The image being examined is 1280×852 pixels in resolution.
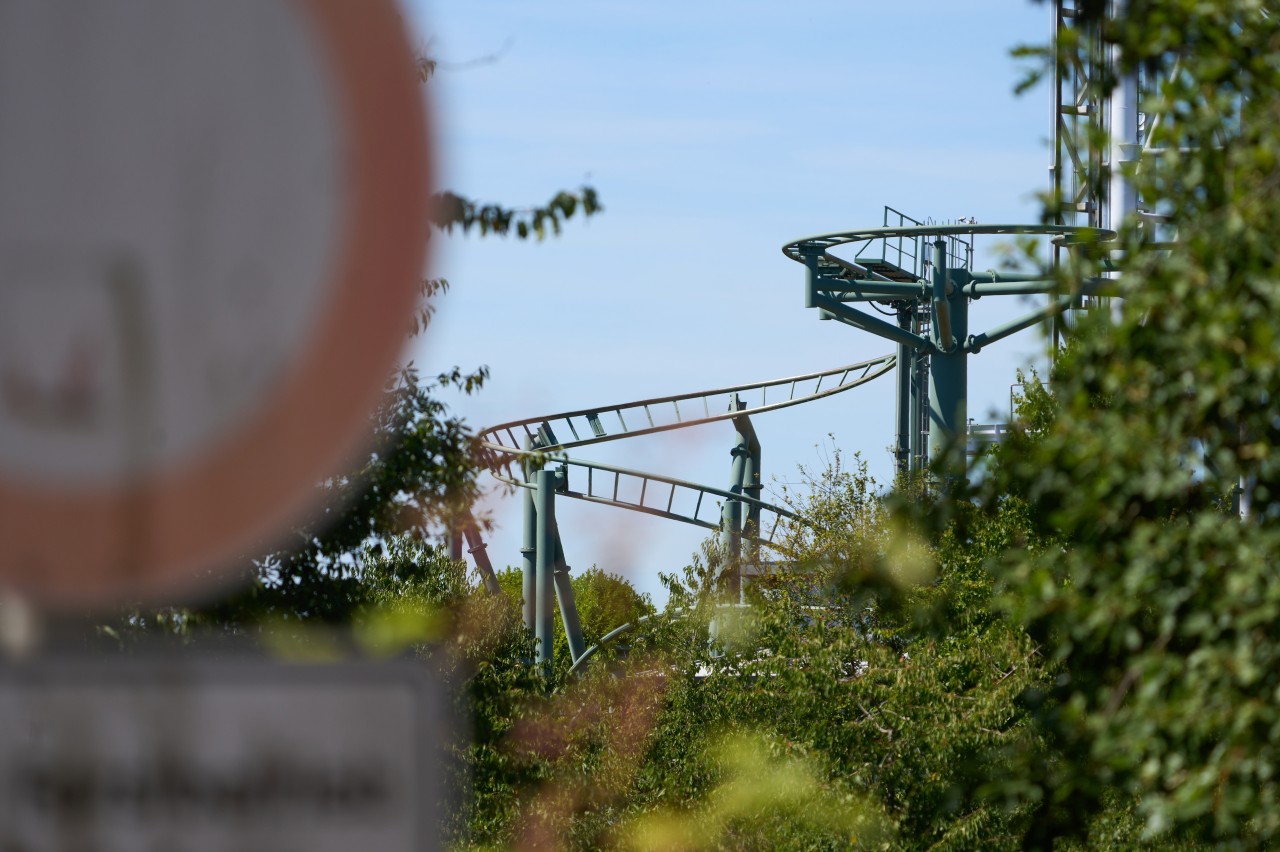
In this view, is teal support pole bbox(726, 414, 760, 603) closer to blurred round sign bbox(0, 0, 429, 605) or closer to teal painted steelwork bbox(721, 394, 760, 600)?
teal painted steelwork bbox(721, 394, 760, 600)

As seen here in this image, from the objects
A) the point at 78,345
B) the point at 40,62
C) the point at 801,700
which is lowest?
the point at 801,700

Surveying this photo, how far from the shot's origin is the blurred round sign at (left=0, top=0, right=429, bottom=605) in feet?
4.12

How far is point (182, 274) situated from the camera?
129 cm

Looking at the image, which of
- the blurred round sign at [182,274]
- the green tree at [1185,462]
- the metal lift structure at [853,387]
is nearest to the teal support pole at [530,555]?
the metal lift structure at [853,387]

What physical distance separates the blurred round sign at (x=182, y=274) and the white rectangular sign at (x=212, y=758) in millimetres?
91

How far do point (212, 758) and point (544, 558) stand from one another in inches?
1632

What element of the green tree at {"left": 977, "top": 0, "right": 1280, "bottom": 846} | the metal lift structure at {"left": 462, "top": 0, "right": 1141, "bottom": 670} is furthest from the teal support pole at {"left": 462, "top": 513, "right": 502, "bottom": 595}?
the green tree at {"left": 977, "top": 0, "right": 1280, "bottom": 846}

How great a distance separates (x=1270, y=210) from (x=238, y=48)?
2805 millimetres

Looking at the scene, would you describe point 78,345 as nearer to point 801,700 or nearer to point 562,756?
point 801,700

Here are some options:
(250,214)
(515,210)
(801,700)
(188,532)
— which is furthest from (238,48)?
(801,700)

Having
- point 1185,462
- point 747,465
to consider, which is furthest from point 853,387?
point 1185,462

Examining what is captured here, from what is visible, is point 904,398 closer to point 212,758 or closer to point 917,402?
point 917,402

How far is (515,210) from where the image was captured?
7.79 metres

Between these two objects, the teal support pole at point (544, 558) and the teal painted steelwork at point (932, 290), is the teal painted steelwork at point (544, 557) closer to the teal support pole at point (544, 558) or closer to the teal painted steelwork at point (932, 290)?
the teal support pole at point (544, 558)
